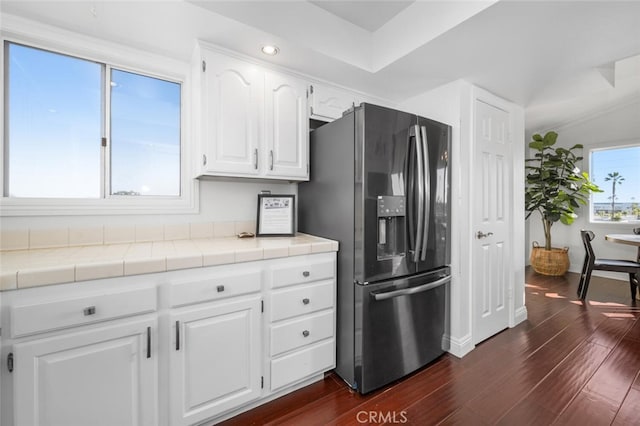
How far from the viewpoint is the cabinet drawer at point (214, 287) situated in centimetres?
132

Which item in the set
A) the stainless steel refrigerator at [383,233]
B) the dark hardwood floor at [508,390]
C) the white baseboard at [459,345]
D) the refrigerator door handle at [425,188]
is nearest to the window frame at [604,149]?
the dark hardwood floor at [508,390]

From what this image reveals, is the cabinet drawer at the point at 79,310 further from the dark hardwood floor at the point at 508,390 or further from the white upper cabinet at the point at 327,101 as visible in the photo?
the white upper cabinet at the point at 327,101

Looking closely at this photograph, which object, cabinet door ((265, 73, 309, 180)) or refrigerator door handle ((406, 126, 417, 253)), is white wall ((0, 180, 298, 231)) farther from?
refrigerator door handle ((406, 126, 417, 253))

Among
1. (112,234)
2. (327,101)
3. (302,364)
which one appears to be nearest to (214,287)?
(302,364)

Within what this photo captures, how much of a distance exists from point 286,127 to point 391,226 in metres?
1.06

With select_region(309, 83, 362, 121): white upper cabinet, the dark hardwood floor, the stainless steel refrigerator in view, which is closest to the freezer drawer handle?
the stainless steel refrigerator

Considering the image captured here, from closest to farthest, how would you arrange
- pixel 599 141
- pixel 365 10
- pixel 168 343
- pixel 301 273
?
pixel 168 343 → pixel 301 273 → pixel 365 10 → pixel 599 141

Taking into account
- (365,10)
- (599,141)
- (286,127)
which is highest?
(365,10)

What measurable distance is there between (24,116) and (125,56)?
691mm

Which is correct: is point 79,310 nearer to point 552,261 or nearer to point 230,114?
point 230,114

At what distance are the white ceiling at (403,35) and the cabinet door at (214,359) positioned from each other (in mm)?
1623

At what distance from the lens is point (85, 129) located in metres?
1.73

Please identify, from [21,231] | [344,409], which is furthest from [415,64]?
[21,231]

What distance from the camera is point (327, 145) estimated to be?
6.44 ft
